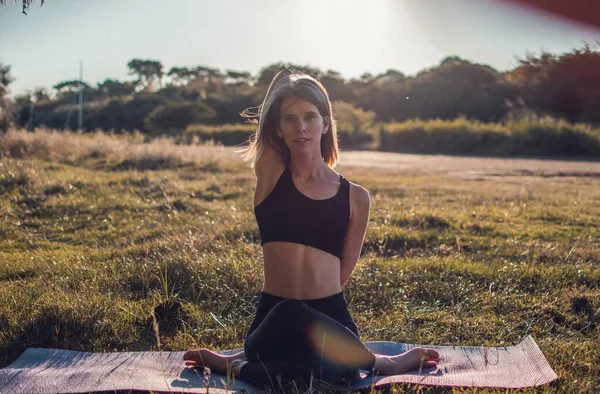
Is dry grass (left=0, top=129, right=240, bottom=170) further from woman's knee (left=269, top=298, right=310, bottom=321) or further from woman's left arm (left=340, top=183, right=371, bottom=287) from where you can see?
woman's knee (left=269, top=298, right=310, bottom=321)

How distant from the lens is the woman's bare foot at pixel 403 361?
11.2 feet

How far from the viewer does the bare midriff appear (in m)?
3.45

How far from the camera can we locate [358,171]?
1636cm

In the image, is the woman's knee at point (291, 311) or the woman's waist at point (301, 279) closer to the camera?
the woman's knee at point (291, 311)

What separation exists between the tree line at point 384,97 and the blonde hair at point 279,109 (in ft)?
18.3

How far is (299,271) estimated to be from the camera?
3451mm

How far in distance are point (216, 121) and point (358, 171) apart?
2887 cm

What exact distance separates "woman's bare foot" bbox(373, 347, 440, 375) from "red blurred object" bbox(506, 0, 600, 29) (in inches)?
227

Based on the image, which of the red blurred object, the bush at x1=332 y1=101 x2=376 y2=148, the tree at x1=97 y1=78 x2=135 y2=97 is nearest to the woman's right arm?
the red blurred object

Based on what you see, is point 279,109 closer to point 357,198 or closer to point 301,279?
point 357,198

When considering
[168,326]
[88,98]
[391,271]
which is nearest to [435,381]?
[168,326]

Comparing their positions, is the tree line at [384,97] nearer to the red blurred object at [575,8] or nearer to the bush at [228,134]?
the red blurred object at [575,8]

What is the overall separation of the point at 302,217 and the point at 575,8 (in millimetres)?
6243

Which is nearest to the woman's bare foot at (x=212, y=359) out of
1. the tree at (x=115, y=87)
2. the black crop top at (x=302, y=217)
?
the black crop top at (x=302, y=217)
